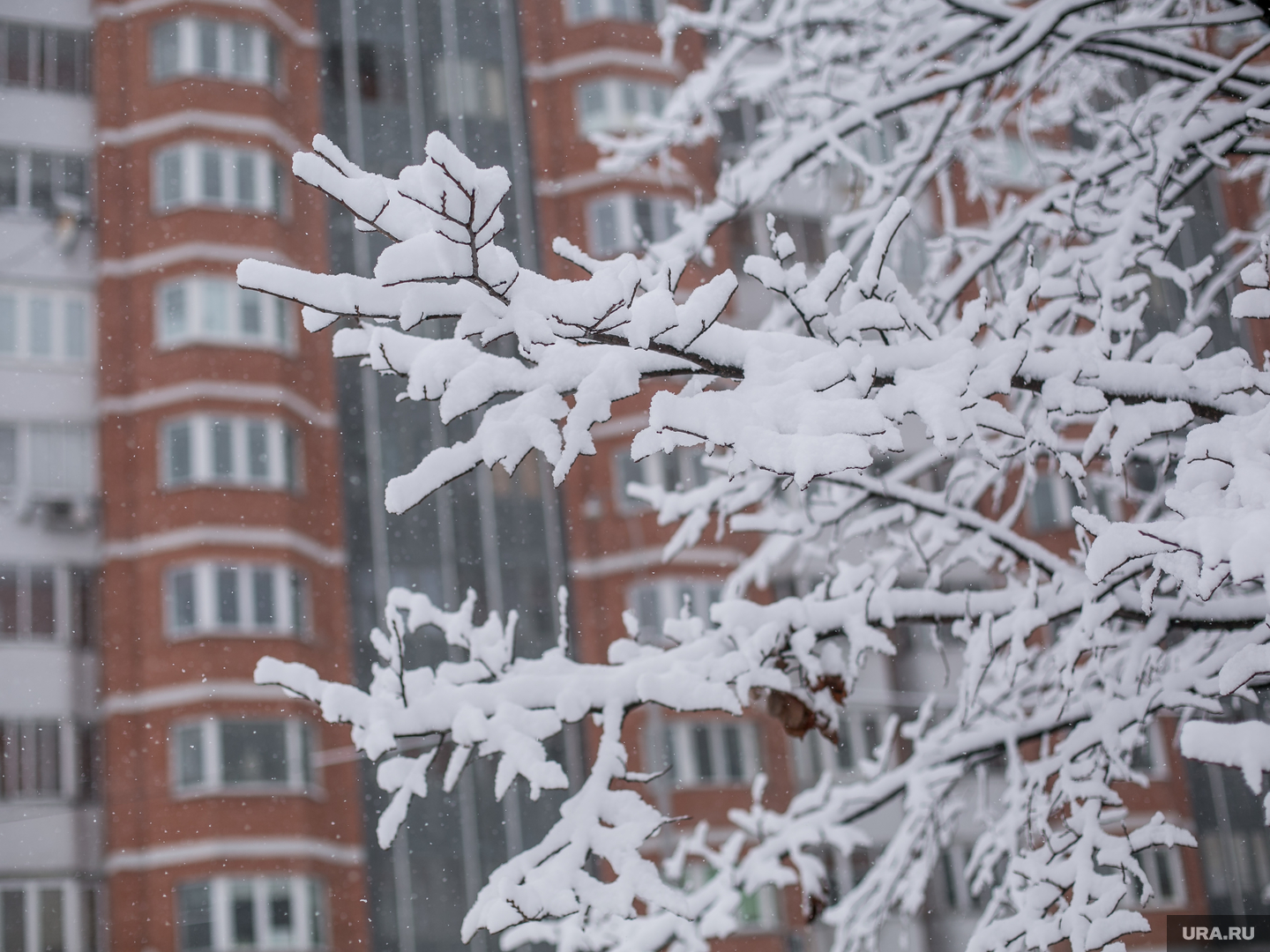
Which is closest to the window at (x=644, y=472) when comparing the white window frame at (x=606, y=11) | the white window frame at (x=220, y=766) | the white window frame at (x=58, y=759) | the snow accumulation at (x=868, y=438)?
the white window frame at (x=220, y=766)

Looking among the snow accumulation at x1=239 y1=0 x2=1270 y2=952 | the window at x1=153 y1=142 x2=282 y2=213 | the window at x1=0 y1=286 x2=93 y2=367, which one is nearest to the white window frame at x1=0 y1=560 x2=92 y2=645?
the window at x1=0 y1=286 x2=93 y2=367

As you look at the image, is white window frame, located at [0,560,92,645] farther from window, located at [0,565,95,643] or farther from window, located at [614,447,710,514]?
window, located at [614,447,710,514]

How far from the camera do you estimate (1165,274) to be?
17.2 ft

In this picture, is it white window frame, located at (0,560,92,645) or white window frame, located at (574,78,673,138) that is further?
white window frame, located at (574,78,673,138)

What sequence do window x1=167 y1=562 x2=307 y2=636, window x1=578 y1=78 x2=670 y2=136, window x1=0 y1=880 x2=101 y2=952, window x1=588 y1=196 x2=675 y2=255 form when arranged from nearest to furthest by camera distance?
window x1=0 y1=880 x2=101 y2=952
window x1=167 y1=562 x2=307 y2=636
window x1=588 y1=196 x2=675 y2=255
window x1=578 y1=78 x2=670 y2=136

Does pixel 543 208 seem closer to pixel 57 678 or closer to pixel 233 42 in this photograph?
pixel 233 42

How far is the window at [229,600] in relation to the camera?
20.9 metres

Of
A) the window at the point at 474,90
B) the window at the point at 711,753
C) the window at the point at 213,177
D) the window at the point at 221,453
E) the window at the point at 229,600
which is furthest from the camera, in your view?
the window at the point at 474,90

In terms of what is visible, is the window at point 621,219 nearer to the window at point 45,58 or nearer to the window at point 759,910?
the window at point 45,58

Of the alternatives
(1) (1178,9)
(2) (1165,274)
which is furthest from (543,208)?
(2) (1165,274)

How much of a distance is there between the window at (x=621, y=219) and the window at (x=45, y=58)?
7.96m

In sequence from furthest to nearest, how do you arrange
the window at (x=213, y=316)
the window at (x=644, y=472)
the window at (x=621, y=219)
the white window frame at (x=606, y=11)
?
the white window frame at (x=606, y=11) < the window at (x=621, y=219) < the window at (x=644, y=472) < the window at (x=213, y=316)

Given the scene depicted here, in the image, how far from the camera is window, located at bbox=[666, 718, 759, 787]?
2256 cm

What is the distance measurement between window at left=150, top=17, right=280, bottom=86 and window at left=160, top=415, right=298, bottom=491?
17.5ft
